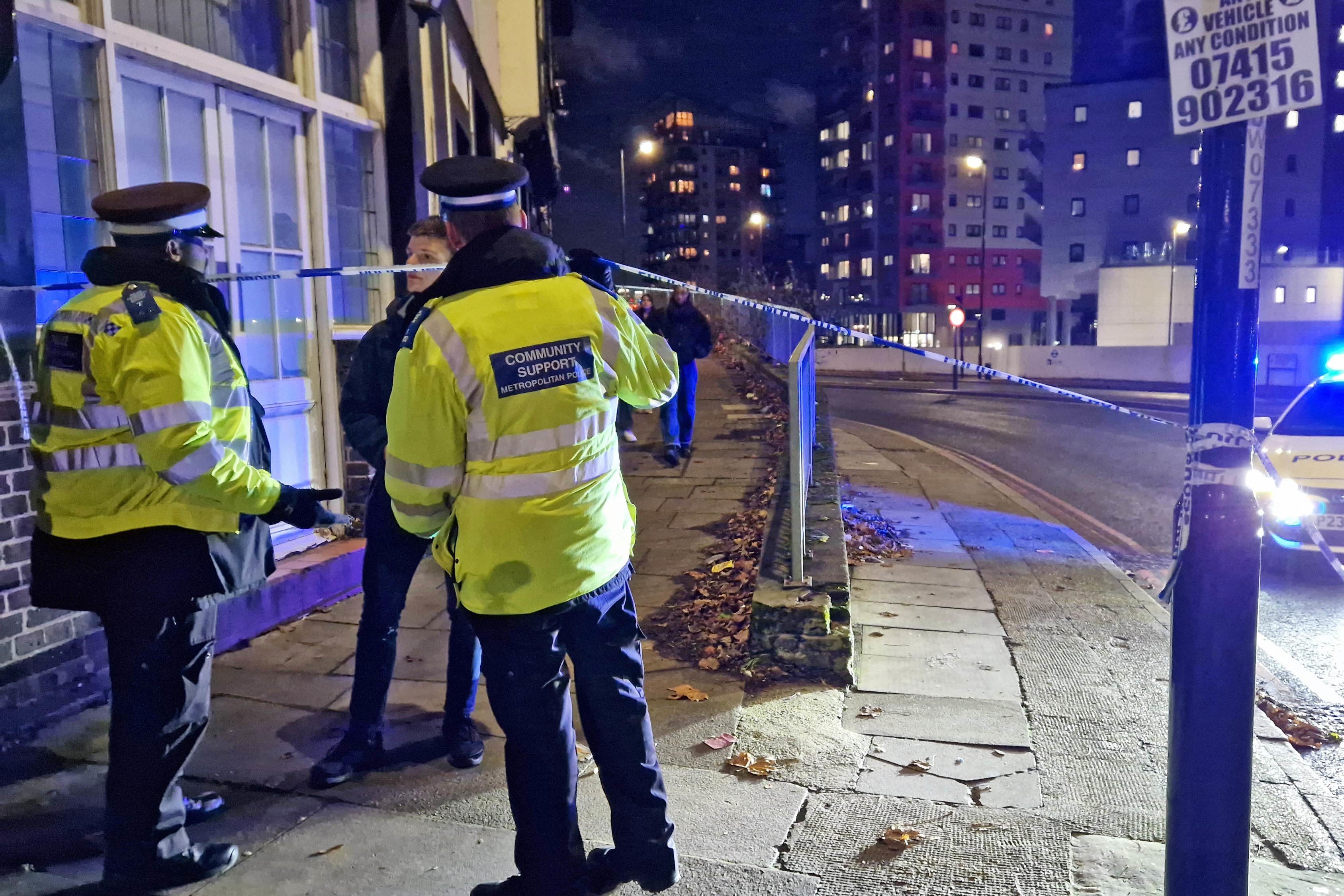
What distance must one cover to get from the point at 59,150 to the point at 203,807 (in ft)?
10.3

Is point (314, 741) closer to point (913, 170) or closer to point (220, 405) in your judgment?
point (220, 405)

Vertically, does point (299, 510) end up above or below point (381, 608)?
above

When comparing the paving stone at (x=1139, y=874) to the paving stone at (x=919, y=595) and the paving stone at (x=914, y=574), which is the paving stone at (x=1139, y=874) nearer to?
the paving stone at (x=919, y=595)

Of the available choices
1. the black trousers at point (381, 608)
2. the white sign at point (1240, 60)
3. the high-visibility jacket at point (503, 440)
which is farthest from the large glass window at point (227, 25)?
the white sign at point (1240, 60)

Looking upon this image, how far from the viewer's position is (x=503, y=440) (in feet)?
8.55

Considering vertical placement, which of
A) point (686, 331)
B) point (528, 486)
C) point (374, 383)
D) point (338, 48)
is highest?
point (338, 48)

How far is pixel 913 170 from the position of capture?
242 ft

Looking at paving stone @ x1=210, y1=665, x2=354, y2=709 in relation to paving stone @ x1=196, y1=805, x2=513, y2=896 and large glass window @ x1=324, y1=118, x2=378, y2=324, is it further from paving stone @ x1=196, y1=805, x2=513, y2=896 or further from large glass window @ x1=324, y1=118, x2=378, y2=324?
large glass window @ x1=324, y1=118, x2=378, y2=324

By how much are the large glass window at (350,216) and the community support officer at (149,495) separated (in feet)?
12.4

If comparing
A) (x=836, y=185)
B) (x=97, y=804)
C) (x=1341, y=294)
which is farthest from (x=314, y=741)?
(x=836, y=185)

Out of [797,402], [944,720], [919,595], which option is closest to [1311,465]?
[919,595]

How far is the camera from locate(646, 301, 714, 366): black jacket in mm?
9383

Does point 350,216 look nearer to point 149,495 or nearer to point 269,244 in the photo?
point 269,244

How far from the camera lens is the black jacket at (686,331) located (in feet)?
30.8
